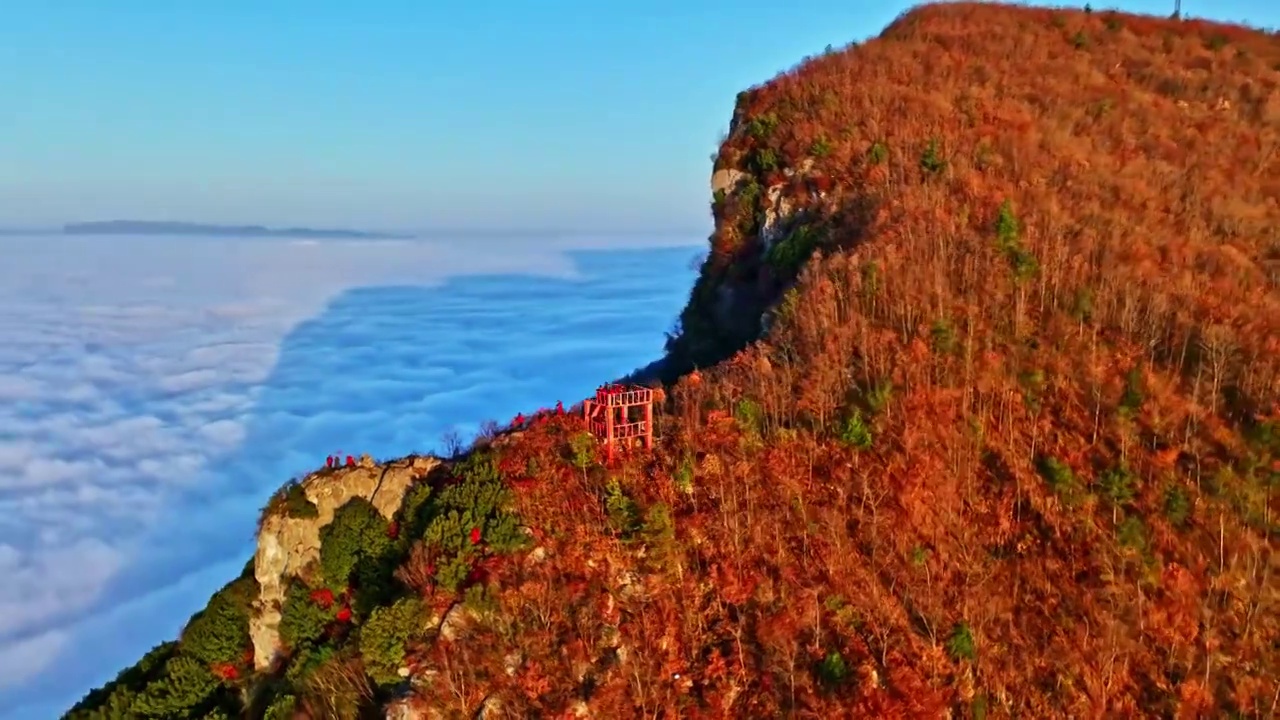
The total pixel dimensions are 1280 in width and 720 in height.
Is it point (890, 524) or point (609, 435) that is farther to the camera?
point (609, 435)

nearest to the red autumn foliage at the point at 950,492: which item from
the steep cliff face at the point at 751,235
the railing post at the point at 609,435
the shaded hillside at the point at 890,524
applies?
the shaded hillside at the point at 890,524

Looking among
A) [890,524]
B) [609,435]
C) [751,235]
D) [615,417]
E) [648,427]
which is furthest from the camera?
[751,235]

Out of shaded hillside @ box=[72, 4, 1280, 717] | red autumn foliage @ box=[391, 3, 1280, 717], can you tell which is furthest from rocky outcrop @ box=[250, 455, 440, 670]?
red autumn foliage @ box=[391, 3, 1280, 717]

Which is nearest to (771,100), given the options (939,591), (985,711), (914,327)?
(914,327)

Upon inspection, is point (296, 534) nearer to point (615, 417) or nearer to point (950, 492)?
point (615, 417)

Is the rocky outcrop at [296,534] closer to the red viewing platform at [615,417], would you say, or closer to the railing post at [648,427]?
the red viewing platform at [615,417]

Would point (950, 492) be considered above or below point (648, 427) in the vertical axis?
below

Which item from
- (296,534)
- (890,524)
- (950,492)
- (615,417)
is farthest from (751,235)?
(296,534)
